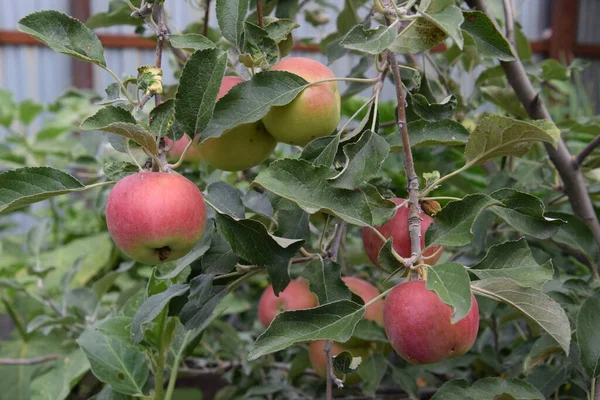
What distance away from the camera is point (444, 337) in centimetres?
56

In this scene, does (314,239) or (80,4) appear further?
(80,4)

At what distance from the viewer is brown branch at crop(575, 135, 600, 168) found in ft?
2.65

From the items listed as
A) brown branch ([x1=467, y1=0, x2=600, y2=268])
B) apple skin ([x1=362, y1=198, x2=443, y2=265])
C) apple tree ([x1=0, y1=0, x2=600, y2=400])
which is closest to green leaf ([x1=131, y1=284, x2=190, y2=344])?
apple tree ([x1=0, y1=0, x2=600, y2=400])

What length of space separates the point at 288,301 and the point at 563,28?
3733mm

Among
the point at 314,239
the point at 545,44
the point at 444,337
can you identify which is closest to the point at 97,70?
the point at 545,44

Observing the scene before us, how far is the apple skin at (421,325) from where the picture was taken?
559 millimetres

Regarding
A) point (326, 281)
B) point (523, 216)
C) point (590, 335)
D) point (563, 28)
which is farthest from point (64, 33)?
point (563, 28)

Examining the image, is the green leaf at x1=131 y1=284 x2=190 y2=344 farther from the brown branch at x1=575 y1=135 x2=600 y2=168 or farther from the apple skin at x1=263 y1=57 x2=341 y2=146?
the brown branch at x1=575 y1=135 x2=600 y2=168

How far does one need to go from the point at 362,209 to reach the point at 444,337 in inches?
5.1

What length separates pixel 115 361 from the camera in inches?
33.5

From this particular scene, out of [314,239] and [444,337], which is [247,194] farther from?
[314,239]

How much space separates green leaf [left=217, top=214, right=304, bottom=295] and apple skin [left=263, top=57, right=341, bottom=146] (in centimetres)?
11

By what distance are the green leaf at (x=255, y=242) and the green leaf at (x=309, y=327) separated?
64 millimetres

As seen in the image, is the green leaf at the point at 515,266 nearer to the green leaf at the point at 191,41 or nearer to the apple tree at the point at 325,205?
the apple tree at the point at 325,205
